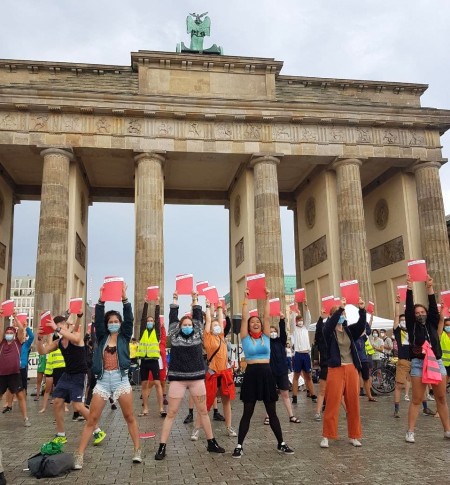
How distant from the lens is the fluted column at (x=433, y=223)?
26.8m

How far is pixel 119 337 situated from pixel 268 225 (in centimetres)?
2027

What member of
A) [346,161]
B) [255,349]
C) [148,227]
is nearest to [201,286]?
[255,349]

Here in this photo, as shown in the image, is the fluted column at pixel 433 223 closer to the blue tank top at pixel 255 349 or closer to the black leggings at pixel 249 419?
the blue tank top at pixel 255 349

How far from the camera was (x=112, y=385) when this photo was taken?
6434 millimetres

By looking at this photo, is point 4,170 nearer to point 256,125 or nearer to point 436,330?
point 256,125

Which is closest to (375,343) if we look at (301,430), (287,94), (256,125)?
(301,430)

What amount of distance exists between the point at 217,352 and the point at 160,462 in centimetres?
245

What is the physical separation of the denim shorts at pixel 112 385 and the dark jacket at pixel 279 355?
3.75 meters

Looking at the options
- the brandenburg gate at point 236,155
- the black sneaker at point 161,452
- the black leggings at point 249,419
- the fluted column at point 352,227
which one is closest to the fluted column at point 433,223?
Result: the brandenburg gate at point 236,155

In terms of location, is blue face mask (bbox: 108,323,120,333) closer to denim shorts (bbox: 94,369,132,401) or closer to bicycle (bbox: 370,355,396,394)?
denim shorts (bbox: 94,369,132,401)

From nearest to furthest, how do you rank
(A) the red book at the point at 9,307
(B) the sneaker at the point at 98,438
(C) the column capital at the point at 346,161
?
(B) the sneaker at the point at 98,438
(A) the red book at the point at 9,307
(C) the column capital at the point at 346,161

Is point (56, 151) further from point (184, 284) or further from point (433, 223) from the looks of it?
point (433, 223)

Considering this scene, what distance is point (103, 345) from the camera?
6684 millimetres

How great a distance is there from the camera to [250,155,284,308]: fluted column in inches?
1022
